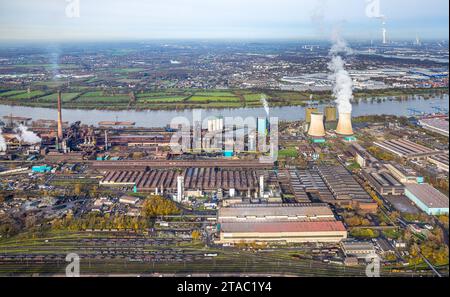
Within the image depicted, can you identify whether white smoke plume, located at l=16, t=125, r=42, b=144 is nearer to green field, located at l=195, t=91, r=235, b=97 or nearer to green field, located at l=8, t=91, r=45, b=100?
green field, located at l=8, t=91, r=45, b=100

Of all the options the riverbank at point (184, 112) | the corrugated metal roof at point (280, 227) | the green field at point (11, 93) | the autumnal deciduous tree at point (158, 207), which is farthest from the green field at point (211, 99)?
the corrugated metal roof at point (280, 227)

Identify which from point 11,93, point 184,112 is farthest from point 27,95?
point 184,112

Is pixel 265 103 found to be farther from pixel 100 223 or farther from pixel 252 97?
pixel 100 223

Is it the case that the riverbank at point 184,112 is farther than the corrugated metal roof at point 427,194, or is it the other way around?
the riverbank at point 184,112

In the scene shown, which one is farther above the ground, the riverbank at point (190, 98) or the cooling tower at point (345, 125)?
the riverbank at point (190, 98)

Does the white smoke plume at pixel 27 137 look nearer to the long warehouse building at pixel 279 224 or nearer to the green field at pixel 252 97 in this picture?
the long warehouse building at pixel 279 224

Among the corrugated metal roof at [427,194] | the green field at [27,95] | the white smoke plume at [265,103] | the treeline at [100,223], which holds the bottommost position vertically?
the treeline at [100,223]
